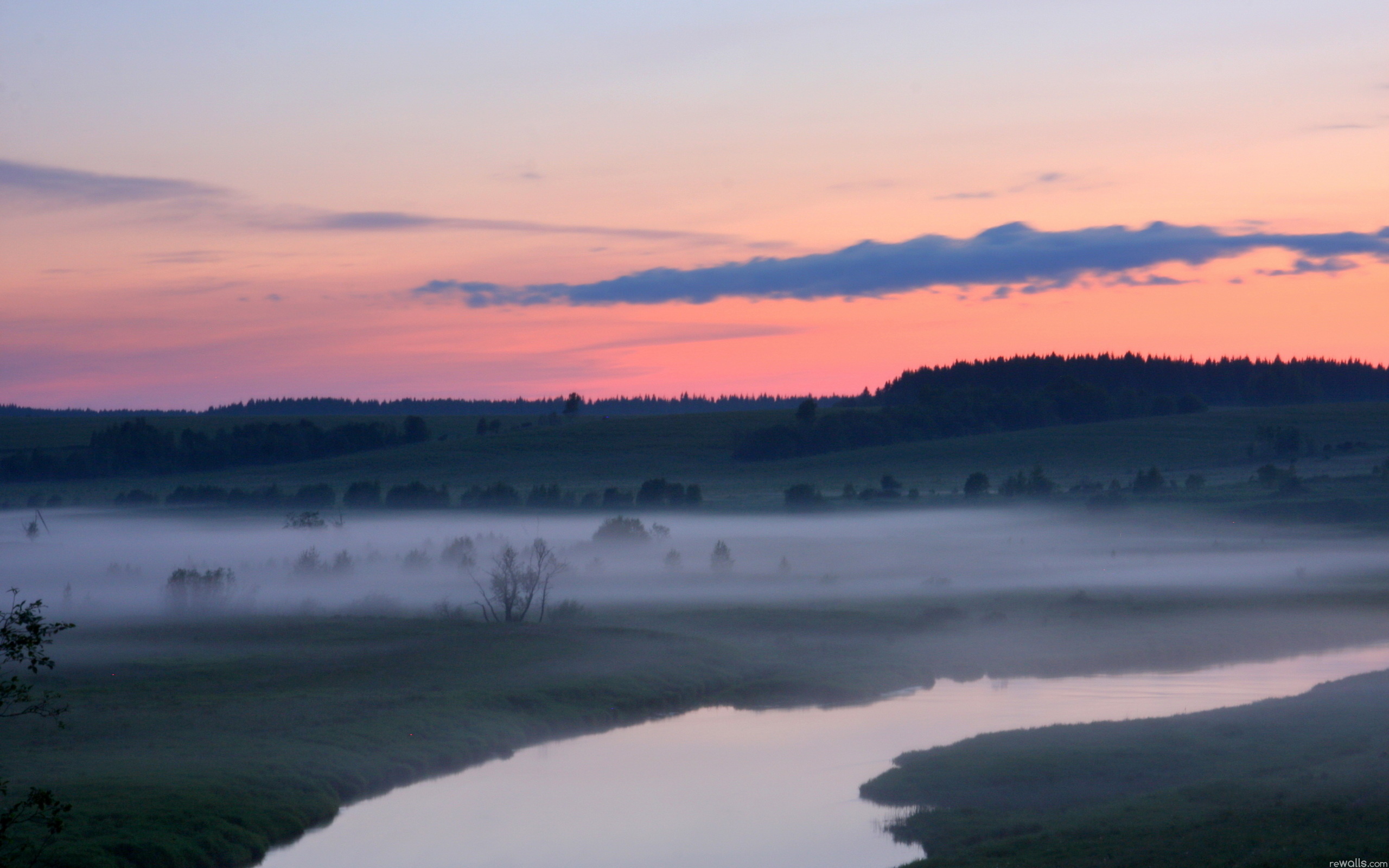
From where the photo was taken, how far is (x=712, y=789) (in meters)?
34.6

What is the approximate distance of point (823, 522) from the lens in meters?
116

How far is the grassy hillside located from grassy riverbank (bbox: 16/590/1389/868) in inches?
2637

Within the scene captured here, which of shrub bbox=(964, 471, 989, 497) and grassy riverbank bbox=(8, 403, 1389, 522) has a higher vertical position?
grassy riverbank bbox=(8, 403, 1389, 522)

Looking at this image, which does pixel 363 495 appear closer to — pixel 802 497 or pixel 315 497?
pixel 315 497

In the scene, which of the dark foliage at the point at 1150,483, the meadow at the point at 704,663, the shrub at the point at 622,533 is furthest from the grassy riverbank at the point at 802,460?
the shrub at the point at 622,533

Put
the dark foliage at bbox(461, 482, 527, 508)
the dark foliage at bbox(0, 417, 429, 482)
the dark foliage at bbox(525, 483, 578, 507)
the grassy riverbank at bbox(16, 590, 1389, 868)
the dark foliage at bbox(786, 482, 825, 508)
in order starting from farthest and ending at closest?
the dark foliage at bbox(0, 417, 429, 482)
the dark foliage at bbox(461, 482, 527, 508)
the dark foliage at bbox(525, 483, 578, 507)
the dark foliage at bbox(786, 482, 825, 508)
the grassy riverbank at bbox(16, 590, 1389, 868)

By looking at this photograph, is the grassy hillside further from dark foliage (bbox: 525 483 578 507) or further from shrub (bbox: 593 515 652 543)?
shrub (bbox: 593 515 652 543)

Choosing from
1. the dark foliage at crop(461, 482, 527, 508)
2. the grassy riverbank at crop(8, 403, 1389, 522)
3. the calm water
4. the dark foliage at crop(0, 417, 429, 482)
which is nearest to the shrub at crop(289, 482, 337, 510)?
the grassy riverbank at crop(8, 403, 1389, 522)

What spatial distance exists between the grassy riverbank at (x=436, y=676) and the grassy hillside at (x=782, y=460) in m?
67.0

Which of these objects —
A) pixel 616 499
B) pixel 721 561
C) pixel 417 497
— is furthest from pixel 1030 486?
pixel 417 497

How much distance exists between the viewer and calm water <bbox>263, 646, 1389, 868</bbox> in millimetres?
28719

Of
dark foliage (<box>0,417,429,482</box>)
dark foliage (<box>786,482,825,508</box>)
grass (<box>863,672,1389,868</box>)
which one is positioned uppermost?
dark foliage (<box>0,417,429,482</box>)

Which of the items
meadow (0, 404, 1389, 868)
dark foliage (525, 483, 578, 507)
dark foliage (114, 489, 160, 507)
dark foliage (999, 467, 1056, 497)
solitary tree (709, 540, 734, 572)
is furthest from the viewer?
dark foliage (114, 489, 160, 507)

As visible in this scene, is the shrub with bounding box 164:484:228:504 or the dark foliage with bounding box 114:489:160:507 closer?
the shrub with bounding box 164:484:228:504
